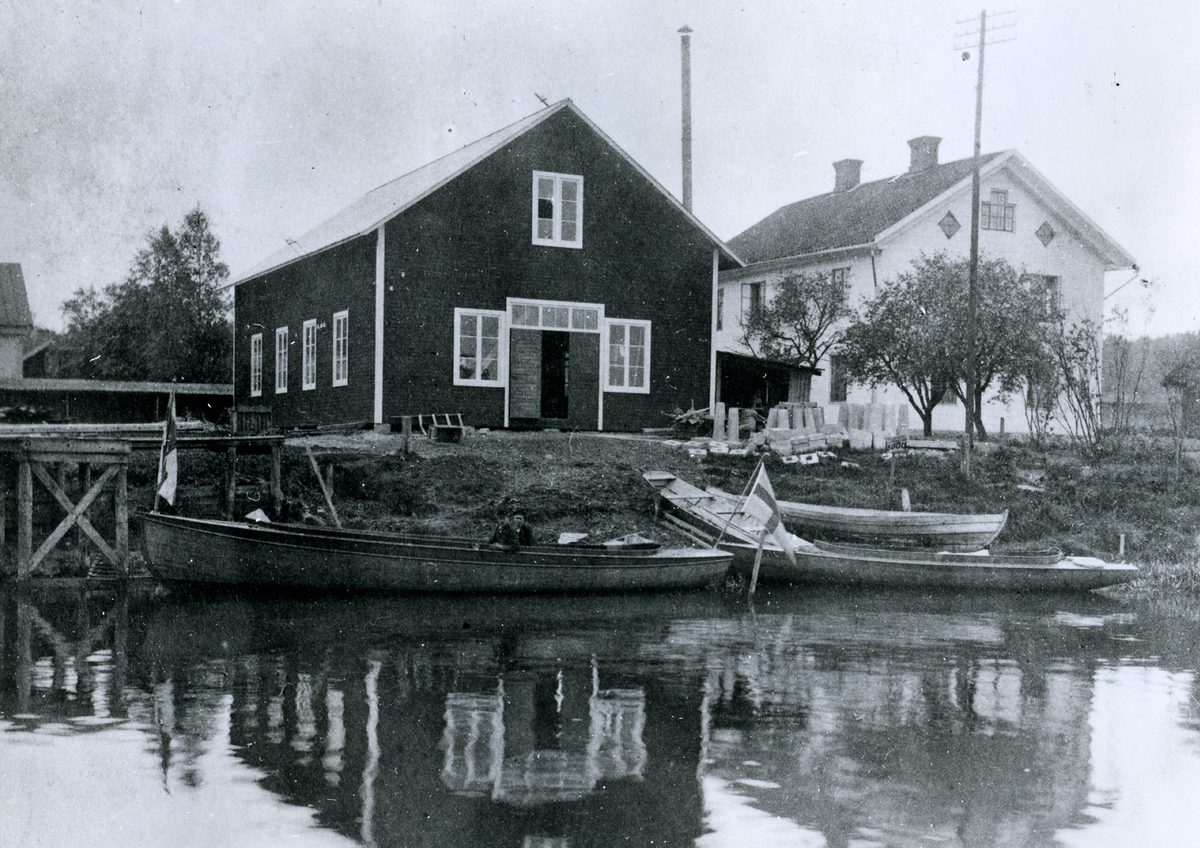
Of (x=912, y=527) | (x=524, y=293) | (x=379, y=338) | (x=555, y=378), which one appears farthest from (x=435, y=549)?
(x=555, y=378)

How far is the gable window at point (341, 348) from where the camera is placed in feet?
86.8

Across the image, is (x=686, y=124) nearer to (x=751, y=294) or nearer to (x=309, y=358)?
(x=751, y=294)

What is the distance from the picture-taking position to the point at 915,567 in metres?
19.6

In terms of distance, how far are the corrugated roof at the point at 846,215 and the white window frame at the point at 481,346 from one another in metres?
13.0

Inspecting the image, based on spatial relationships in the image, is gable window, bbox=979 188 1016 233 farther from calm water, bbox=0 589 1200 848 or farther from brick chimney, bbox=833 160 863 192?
calm water, bbox=0 589 1200 848

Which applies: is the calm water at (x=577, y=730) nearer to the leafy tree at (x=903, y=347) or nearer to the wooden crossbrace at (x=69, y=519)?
A: the wooden crossbrace at (x=69, y=519)

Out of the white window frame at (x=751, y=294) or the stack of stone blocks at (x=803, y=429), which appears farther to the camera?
the white window frame at (x=751, y=294)

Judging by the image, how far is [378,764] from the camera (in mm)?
8883

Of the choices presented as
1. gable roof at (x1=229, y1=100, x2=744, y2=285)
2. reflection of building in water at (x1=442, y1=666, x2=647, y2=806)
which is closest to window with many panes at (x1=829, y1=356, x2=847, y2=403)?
gable roof at (x1=229, y1=100, x2=744, y2=285)

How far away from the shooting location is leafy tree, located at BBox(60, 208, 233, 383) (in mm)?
50188

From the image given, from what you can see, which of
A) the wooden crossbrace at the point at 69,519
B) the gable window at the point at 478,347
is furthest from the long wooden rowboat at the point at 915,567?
the wooden crossbrace at the point at 69,519

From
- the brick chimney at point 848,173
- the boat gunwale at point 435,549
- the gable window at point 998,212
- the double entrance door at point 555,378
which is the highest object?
the brick chimney at point 848,173

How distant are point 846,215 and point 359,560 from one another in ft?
81.9

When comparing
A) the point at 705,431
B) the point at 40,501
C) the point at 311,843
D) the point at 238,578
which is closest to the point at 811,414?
the point at 705,431
